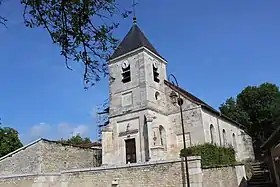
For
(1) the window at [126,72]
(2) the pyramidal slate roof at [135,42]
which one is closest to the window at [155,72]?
(2) the pyramidal slate roof at [135,42]

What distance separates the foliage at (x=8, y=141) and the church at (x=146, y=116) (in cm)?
1293

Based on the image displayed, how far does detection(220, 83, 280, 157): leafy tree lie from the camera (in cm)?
3884

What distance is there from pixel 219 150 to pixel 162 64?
11387 mm

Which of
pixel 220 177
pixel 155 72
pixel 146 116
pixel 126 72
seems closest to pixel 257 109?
pixel 155 72

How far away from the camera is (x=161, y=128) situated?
23.8m

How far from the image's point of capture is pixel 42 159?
2059cm

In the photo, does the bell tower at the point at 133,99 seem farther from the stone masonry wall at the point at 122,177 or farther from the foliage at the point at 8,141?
the foliage at the point at 8,141

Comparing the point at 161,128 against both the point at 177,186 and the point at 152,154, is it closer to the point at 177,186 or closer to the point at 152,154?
the point at 152,154

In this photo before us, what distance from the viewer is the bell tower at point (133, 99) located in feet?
74.3

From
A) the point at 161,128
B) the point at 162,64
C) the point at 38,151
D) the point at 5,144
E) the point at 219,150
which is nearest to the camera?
the point at 219,150

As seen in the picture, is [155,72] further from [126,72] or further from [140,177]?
[140,177]

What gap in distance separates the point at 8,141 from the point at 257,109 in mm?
31086

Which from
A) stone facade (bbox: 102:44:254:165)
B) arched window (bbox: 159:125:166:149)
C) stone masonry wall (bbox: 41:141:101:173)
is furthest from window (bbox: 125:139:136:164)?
stone masonry wall (bbox: 41:141:101:173)

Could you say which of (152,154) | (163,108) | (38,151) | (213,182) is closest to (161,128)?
(163,108)
